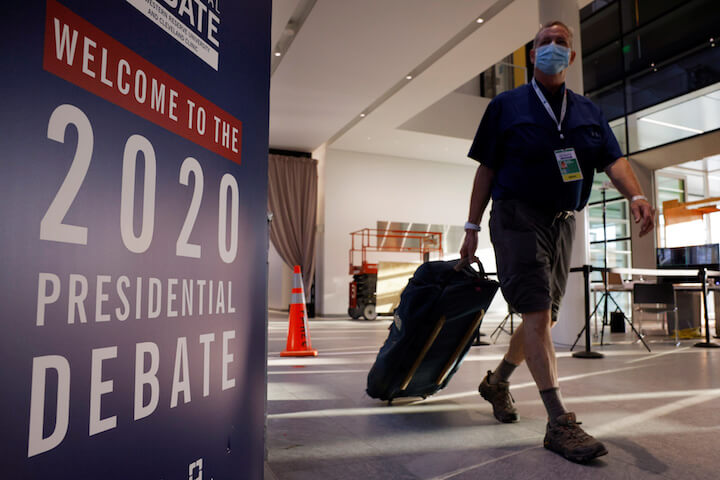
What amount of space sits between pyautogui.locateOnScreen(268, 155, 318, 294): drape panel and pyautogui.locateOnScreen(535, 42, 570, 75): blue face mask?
869 centimetres

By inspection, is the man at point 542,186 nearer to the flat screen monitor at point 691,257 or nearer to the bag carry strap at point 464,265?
the bag carry strap at point 464,265

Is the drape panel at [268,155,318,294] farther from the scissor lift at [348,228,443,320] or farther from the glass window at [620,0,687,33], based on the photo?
the glass window at [620,0,687,33]

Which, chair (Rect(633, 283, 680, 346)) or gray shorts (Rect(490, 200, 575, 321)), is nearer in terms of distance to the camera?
gray shorts (Rect(490, 200, 575, 321))

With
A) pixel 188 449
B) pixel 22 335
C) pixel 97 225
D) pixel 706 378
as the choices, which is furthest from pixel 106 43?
pixel 706 378

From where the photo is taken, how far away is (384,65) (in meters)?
6.89

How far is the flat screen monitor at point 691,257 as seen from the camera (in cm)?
632

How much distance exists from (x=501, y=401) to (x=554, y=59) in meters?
1.26

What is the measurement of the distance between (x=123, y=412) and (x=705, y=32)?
31.4 ft

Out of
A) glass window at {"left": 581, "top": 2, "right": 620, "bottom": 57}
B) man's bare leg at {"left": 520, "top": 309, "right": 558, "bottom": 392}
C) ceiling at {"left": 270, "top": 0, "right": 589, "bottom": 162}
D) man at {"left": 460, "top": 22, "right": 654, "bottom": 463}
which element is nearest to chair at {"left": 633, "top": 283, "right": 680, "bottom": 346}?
ceiling at {"left": 270, "top": 0, "right": 589, "bottom": 162}

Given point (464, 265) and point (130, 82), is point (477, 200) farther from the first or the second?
point (130, 82)

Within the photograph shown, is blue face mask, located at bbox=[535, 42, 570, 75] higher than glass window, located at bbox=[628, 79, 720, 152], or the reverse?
glass window, located at bbox=[628, 79, 720, 152]

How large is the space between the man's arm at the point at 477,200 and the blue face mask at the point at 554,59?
397 millimetres

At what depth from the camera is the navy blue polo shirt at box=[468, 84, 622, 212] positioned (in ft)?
5.42

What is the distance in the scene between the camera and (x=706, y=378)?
2.97 meters
